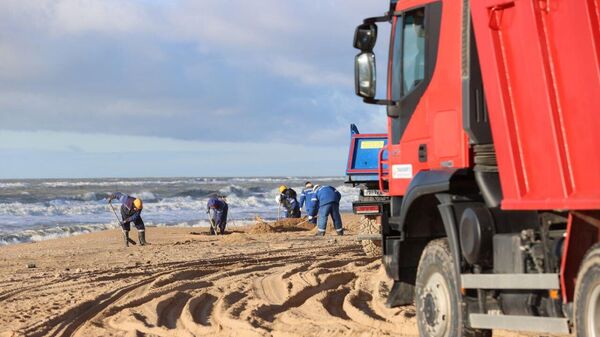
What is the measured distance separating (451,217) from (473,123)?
72 centimetres

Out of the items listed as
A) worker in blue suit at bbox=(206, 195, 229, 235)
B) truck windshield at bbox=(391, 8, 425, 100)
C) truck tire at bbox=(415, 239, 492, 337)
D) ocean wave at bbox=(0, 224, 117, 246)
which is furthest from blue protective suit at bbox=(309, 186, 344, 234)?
truck tire at bbox=(415, 239, 492, 337)

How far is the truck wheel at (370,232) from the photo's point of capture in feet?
47.2

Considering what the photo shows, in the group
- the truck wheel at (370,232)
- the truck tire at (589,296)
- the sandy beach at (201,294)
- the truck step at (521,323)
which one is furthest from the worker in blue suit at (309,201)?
the truck tire at (589,296)

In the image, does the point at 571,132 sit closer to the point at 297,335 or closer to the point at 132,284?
the point at 297,335

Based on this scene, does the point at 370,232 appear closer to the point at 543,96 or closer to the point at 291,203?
the point at 543,96

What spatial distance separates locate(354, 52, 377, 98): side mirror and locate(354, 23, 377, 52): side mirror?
0.18ft

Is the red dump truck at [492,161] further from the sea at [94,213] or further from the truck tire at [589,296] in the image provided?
the sea at [94,213]

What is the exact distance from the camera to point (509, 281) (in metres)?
5.79

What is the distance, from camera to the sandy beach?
28.7 ft

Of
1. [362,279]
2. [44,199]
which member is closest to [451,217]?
[362,279]

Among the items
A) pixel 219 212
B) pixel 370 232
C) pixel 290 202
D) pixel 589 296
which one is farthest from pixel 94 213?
pixel 589 296

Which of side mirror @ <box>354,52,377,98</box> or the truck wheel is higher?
side mirror @ <box>354,52,377,98</box>

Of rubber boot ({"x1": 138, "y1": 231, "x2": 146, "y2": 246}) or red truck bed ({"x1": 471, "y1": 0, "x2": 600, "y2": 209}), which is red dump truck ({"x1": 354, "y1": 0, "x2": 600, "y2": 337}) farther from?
rubber boot ({"x1": 138, "y1": 231, "x2": 146, "y2": 246})

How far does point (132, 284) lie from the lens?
39.4 feet
